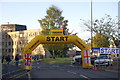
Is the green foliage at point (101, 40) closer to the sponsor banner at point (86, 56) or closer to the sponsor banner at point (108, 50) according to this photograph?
the sponsor banner at point (86, 56)

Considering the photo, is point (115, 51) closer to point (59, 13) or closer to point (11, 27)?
point (59, 13)

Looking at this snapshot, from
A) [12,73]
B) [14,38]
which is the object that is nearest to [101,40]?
[12,73]

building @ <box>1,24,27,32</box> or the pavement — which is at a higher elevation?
building @ <box>1,24,27,32</box>

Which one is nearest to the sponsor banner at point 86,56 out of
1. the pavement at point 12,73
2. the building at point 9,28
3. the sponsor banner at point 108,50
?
the sponsor banner at point 108,50

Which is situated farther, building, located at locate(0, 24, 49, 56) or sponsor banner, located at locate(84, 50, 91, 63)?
building, located at locate(0, 24, 49, 56)

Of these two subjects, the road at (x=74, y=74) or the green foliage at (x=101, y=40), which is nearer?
the road at (x=74, y=74)

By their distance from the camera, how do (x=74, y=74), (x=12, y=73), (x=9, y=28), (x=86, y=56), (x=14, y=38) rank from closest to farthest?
(x=74, y=74), (x=12, y=73), (x=86, y=56), (x=14, y=38), (x=9, y=28)

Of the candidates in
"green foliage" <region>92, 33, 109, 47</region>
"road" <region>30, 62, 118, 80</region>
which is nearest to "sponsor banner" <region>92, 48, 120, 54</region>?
"road" <region>30, 62, 118, 80</region>

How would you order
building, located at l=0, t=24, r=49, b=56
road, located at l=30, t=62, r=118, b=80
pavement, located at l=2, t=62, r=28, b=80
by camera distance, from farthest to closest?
1. building, located at l=0, t=24, r=49, b=56
2. pavement, located at l=2, t=62, r=28, b=80
3. road, located at l=30, t=62, r=118, b=80

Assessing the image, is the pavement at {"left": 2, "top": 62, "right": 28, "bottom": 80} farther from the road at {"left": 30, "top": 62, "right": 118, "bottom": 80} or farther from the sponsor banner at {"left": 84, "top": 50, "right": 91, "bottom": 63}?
the sponsor banner at {"left": 84, "top": 50, "right": 91, "bottom": 63}

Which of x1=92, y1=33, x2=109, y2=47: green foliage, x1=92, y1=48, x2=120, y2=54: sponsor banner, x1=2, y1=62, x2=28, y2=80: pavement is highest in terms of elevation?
x1=92, y1=33, x2=109, y2=47: green foliage

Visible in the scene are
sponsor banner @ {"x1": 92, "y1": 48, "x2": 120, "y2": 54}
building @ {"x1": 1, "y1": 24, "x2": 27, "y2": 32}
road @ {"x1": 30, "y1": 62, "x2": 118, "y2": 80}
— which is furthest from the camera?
building @ {"x1": 1, "y1": 24, "x2": 27, "y2": 32}

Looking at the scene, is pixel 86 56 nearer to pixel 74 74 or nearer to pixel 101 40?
pixel 74 74

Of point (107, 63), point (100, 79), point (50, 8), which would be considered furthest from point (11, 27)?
point (100, 79)
